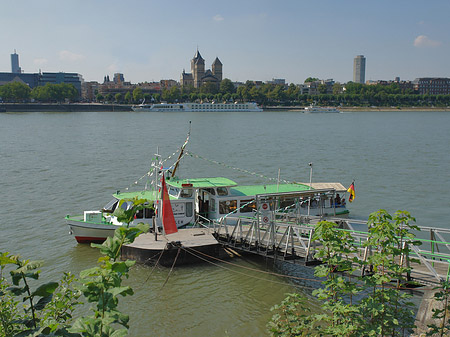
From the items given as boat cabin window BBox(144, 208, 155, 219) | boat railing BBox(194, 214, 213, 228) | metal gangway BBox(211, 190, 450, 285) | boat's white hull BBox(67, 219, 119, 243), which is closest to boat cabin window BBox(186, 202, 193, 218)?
boat railing BBox(194, 214, 213, 228)

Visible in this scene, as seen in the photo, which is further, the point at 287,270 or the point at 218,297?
the point at 287,270

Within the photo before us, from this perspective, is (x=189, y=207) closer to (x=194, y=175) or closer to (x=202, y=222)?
(x=202, y=222)

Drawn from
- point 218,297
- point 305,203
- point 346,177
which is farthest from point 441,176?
point 218,297

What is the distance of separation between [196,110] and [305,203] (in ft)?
566

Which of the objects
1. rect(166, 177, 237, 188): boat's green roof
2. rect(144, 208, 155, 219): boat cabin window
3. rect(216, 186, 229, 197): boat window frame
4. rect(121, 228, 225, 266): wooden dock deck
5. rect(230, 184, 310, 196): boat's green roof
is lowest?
rect(121, 228, 225, 266): wooden dock deck

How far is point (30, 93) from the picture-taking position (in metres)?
196

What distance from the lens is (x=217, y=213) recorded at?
20172 millimetres

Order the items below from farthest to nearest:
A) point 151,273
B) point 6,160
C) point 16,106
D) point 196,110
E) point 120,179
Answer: point 196,110 < point 16,106 < point 6,160 < point 120,179 < point 151,273

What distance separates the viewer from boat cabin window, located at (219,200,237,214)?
20331 mm

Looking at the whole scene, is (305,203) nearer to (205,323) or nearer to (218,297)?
(218,297)

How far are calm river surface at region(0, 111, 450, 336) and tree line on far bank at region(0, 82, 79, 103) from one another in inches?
4814

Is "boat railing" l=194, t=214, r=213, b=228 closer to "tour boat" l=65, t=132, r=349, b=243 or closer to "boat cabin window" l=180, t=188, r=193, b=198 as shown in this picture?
"tour boat" l=65, t=132, r=349, b=243

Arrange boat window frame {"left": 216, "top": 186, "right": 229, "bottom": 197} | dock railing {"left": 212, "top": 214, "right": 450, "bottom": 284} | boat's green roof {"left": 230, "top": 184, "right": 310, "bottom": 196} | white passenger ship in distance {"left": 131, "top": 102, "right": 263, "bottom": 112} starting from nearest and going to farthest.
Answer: dock railing {"left": 212, "top": 214, "right": 450, "bottom": 284}, boat window frame {"left": 216, "top": 186, "right": 229, "bottom": 197}, boat's green roof {"left": 230, "top": 184, "right": 310, "bottom": 196}, white passenger ship in distance {"left": 131, "top": 102, "right": 263, "bottom": 112}

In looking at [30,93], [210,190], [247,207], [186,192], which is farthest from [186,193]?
[30,93]
